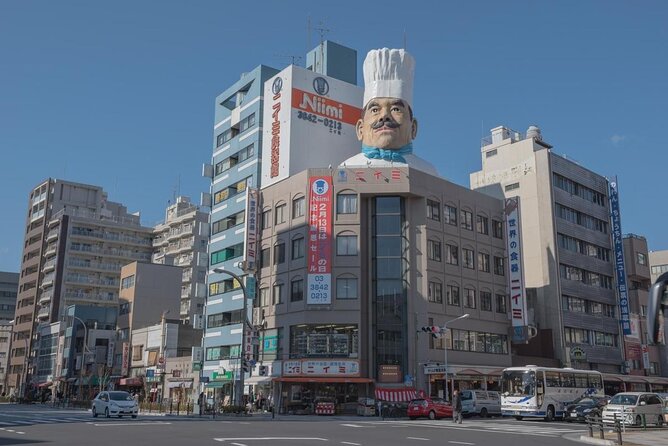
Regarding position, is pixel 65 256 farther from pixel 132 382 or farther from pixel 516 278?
pixel 516 278

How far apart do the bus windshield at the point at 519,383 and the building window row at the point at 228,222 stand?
3315 centimetres

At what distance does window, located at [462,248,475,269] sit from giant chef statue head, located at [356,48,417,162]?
33.2 feet

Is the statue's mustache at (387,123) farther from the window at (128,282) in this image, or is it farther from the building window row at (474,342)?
the window at (128,282)

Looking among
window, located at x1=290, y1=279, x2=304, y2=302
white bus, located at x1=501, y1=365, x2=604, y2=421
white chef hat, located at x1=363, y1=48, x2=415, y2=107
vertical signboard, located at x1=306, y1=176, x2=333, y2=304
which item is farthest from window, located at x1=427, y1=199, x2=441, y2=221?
white bus, located at x1=501, y1=365, x2=604, y2=421

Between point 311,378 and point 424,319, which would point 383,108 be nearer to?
point 424,319

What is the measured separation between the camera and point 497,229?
208 feet

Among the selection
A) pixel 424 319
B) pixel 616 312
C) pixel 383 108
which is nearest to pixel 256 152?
pixel 383 108

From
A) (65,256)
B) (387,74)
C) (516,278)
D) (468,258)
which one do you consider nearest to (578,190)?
(516,278)

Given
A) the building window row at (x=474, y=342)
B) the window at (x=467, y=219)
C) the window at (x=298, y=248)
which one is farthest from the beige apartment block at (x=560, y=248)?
the window at (x=298, y=248)

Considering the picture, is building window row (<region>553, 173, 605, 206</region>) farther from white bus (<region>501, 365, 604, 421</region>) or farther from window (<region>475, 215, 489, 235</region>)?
white bus (<region>501, 365, 604, 421</region>)

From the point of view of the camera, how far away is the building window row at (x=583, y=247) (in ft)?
233

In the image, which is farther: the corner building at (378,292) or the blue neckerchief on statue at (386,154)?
the blue neckerchief on statue at (386,154)

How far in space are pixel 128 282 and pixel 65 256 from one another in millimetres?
21960

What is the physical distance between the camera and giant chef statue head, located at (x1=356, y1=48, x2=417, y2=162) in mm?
58688
